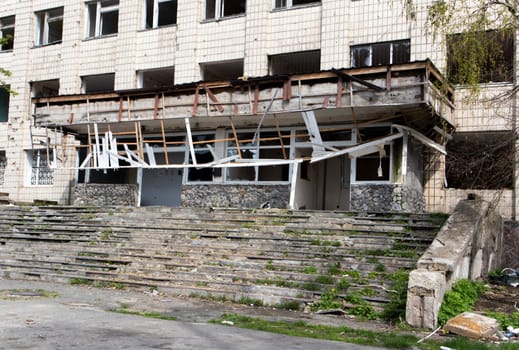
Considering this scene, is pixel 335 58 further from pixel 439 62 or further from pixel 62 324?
pixel 62 324

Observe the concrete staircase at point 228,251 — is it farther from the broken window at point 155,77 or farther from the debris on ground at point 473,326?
the broken window at point 155,77

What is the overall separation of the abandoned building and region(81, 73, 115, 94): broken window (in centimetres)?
10

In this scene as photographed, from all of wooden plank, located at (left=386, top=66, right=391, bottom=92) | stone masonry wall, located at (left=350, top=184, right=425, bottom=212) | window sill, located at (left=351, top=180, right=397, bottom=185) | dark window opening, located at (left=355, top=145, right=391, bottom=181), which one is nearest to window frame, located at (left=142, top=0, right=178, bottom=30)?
dark window opening, located at (left=355, top=145, right=391, bottom=181)

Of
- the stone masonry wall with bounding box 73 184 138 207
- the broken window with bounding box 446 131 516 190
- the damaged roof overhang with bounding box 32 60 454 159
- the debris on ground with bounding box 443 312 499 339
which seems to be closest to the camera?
the debris on ground with bounding box 443 312 499 339

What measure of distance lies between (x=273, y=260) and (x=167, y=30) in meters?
13.2

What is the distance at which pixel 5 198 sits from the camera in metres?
24.8

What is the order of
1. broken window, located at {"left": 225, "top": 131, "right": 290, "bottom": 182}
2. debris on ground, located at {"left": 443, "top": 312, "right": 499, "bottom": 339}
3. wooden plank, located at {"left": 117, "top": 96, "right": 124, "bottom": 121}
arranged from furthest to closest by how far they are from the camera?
wooden plank, located at {"left": 117, "top": 96, "right": 124, "bottom": 121}
broken window, located at {"left": 225, "top": 131, "right": 290, "bottom": 182}
debris on ground, located at {"left": 443, "top": 312, "right": 499, "bottom": 339}

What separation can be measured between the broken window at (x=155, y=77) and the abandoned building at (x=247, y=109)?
0.08 meters

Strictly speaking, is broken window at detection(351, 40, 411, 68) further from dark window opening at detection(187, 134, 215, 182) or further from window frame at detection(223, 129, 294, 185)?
dark window opening at detection(187, 134, 215, 182)

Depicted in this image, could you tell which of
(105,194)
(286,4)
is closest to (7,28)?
(105,194)

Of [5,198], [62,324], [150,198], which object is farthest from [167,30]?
[62,324]

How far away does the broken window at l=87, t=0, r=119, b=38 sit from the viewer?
24.2 meters

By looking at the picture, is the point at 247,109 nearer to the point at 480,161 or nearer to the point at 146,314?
the point at 480,161

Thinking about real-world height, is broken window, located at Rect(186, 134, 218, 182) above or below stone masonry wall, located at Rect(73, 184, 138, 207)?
above
